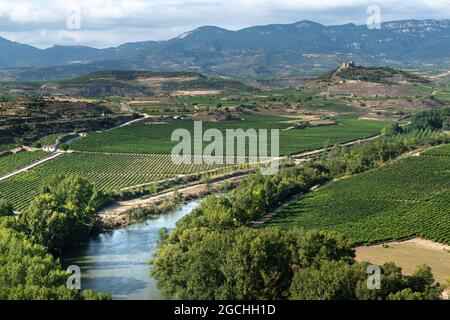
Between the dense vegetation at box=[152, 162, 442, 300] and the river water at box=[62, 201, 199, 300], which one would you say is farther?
the river water at box=[62, 201, 199, 300]

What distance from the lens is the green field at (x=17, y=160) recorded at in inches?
3126

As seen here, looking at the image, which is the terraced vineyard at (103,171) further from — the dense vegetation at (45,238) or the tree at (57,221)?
the tree at (57,221)

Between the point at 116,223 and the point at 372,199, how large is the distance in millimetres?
25849

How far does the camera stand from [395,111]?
492 ft

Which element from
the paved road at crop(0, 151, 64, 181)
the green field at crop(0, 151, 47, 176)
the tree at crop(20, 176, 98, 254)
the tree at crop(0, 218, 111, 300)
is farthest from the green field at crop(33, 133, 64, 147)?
the tree at crop(0, 218, 111, 300)

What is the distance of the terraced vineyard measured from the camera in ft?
227

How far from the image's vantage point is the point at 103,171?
80.5 metres

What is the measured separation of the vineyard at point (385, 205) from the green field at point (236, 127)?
29.2m

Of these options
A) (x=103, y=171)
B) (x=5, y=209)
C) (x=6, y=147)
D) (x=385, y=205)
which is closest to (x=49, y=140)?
(x=6, y=147)

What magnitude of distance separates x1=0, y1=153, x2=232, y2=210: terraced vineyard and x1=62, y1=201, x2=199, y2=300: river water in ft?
45.2

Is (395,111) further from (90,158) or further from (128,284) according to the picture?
(128,284)

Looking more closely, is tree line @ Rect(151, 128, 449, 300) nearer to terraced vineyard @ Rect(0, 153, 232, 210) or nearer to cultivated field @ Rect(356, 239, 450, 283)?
cultivated field @ Rect(356, 239, 450, 283)

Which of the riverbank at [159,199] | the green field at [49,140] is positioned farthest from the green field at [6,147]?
the riverbank at [159,199]

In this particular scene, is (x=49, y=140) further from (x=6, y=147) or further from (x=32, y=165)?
(x=32, y=165)
